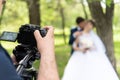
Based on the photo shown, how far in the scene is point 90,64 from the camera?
1191cm

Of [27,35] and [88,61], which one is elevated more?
[27,35]

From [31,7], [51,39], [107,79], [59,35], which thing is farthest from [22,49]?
[59,35]

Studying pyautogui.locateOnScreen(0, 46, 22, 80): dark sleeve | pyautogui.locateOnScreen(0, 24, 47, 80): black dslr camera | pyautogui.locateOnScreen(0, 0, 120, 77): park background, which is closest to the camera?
pyautogui.locateOnScreen(0, 46, 22, 80): dark sleeve

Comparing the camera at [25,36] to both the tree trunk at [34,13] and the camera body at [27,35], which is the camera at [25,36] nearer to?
the camera body at [27,35]

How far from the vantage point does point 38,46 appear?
2939mm

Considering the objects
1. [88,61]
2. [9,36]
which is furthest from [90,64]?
[9,36]

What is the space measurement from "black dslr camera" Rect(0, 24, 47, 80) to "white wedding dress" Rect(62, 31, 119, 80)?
8.35 meters

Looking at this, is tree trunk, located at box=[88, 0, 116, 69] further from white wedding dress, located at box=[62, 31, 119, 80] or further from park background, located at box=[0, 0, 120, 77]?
park background, located at box=[0, 0, 120, 77]

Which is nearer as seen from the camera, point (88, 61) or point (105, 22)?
point (88, 61)

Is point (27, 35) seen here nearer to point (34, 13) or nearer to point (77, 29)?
point (77, 29)

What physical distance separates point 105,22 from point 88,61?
181cm

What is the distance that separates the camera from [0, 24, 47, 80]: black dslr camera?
304cm

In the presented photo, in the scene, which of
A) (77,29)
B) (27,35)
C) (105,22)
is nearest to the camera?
(27,35)

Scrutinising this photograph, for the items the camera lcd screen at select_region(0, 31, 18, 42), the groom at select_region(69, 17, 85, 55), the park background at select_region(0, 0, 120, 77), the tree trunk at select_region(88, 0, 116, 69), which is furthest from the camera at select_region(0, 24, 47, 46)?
the park background at select_region(0, 0, 120, 77)
